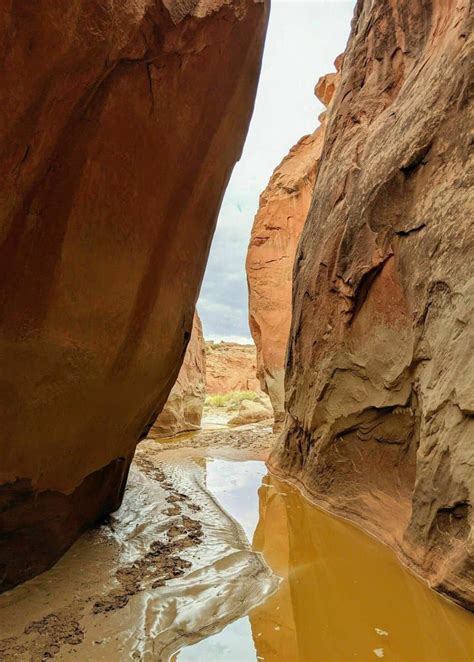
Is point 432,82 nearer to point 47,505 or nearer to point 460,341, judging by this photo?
point 460,341

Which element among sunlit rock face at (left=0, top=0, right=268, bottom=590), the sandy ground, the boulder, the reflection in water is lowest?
the boulder

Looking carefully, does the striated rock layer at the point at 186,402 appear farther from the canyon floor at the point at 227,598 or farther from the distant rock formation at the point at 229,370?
the distant rock formation at the point at 229,370

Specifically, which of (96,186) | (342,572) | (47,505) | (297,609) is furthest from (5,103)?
(342,572)

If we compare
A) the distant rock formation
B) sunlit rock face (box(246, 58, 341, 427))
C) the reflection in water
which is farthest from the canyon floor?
the distant rock formation

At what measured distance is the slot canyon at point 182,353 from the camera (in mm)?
2426

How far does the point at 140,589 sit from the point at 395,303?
338 centimetres

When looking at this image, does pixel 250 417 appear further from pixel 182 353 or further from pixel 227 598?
pixel 227 598

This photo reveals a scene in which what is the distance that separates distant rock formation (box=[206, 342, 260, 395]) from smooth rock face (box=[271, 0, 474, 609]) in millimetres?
25148

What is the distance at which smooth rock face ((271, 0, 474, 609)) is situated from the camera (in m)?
3.36

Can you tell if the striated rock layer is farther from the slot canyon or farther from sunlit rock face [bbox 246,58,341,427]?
the slot canyon

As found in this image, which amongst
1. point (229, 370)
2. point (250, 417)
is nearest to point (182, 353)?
point (250, 417)

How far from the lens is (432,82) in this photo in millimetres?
4355

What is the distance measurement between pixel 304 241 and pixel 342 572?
4.72 m

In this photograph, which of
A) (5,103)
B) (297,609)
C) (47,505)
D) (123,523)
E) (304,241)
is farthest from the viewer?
(304,241)
